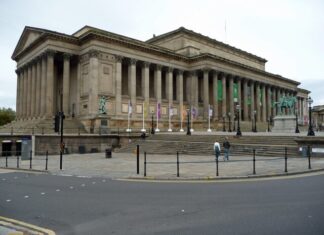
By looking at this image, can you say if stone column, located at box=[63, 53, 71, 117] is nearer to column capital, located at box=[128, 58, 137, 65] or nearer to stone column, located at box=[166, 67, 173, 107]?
column capital, located at box=[128, 58, 137, 65]

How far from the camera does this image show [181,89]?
72000 mm

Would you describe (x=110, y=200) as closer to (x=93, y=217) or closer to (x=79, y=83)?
(x=93, y=217)

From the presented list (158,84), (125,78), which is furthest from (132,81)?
(158,84)

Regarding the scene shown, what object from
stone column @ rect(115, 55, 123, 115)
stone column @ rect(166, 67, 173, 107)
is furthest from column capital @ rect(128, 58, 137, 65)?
stone column @ rect(166, 67, 173, 107)

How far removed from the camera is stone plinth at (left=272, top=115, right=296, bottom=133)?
51.2 metres

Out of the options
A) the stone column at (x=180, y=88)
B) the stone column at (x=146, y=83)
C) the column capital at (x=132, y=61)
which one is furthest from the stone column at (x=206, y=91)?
the column capital at (x=132, y=61)

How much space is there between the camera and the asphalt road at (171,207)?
294 inches

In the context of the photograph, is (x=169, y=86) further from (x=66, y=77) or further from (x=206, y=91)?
(x=66, y=77)

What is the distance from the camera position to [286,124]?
51.9 metres

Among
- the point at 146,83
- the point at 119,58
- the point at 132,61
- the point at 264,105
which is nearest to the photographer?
the point at 119,58

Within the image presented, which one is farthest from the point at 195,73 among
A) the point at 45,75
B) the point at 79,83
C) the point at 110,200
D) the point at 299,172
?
the point at 110,200

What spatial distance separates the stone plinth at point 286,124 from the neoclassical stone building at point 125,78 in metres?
15.6

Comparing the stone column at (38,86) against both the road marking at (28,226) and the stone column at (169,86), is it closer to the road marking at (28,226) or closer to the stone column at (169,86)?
the stone column at (169,86)

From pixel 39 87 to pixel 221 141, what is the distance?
37.6 metres
